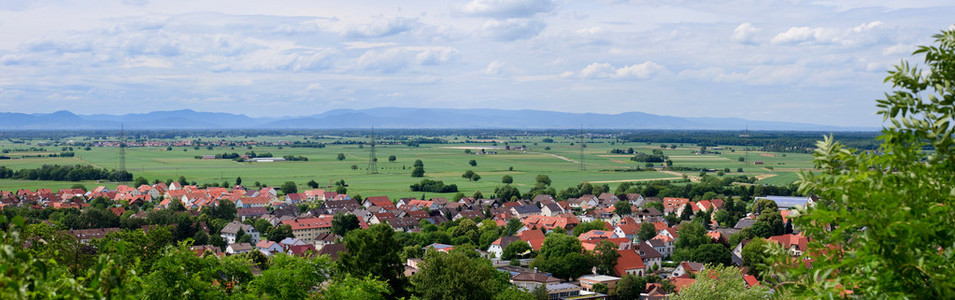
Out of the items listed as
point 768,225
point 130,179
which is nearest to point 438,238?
point 768,225

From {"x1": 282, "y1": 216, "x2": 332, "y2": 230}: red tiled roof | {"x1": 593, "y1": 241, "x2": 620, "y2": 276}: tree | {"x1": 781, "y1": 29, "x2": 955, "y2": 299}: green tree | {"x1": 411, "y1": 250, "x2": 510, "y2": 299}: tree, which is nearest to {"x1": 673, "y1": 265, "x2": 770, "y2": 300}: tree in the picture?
{"x1": 411, "y1": 250, "x2": 510, "y2": 299}: tree

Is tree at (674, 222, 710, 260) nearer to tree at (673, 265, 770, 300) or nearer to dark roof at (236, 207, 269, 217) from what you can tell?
tree at (673, 265, 770, 300)

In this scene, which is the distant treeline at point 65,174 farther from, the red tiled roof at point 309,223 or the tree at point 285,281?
the tree at point 285,281

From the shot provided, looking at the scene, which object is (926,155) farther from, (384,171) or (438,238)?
(384,171)

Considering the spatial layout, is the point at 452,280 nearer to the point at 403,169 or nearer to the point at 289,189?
the point at 289,189

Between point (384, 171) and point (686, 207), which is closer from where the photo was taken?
point (686, 207)

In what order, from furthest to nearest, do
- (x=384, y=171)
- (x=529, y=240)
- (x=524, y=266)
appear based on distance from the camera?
(x=384, y=171) < (x=529, y=240) < (x=524, y=266)

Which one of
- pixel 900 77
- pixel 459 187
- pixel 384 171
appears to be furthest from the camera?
pixel 384 171
